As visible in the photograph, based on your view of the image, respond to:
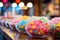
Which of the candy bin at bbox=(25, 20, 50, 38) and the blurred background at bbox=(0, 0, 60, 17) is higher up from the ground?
the candy bin at bbox=(25, 20, 50, 38)

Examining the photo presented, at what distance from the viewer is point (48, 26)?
5.77 ft

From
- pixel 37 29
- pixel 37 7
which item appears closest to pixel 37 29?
pixel 37 29

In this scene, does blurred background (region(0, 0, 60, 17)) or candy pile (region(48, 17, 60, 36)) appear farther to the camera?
blurred background (region(0, 0, 60, 17))

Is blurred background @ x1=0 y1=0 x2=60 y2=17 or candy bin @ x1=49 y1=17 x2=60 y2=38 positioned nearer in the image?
candy bin @ x1=49 y1=17 x2=60 y2=38

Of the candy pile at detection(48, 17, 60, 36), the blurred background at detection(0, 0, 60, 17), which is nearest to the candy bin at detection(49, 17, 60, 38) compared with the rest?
the candy pile at detection(48, 17, 60, 36)

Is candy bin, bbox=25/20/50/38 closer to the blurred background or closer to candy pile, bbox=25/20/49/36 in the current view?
candy pile, bbox=25/20/49/36

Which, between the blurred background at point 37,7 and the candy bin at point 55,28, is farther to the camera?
the blurred background at point 37,7

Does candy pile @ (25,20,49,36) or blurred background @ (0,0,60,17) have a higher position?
candy pile @ (25,20,49,36)

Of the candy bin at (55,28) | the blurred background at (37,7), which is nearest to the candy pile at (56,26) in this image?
the candy bin at (55,28)

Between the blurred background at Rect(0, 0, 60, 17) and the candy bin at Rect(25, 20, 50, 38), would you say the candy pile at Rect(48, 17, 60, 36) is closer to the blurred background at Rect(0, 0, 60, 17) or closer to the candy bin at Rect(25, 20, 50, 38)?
the candy bin at Rect(25, 20, 50, 38)

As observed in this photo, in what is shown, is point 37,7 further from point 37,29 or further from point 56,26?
point 37,29

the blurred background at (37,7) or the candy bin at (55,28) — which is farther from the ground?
the candy bin at (55,28)

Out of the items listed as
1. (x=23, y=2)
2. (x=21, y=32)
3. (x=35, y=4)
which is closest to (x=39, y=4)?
(x=35, y=4)

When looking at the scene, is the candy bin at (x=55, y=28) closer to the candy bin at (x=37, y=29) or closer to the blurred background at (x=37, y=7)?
the candy bin at (x=37, y=29)
